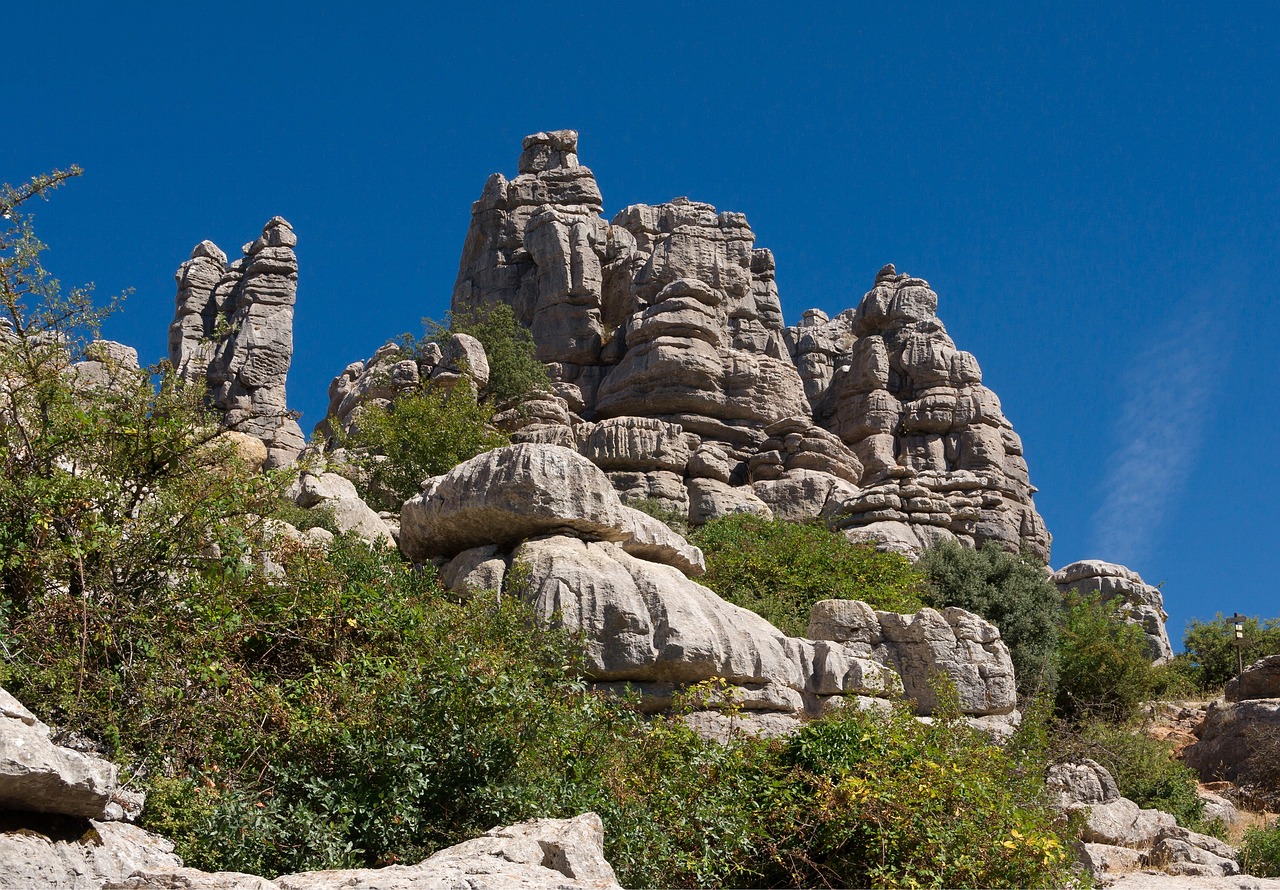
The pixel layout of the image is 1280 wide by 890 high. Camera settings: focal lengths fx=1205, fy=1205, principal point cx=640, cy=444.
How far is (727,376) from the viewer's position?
3881cm

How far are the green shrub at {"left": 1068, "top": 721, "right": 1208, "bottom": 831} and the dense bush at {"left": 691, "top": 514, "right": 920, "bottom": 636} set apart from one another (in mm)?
3599

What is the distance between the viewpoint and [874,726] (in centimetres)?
1048

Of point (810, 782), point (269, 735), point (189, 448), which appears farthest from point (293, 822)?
point (810, 782)

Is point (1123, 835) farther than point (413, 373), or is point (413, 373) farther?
point (413, 373)

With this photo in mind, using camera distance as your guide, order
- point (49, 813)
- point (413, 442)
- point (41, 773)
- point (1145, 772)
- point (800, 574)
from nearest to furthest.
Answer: point (41, 773) → point (49, 813) → point (1145, 772) → point (800, 574) → point (413, 442)

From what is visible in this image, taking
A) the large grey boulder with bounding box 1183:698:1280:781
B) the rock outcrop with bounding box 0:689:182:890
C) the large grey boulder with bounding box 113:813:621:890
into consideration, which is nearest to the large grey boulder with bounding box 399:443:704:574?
the large grey boulder with bounding box 113:813:621:890

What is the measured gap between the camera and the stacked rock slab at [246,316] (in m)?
43.3

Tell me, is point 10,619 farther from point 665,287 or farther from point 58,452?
point 665,287

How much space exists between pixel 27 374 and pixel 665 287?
1248 inches

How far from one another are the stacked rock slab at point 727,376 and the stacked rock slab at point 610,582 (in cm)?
1628

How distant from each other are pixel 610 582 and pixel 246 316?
36.9 meters

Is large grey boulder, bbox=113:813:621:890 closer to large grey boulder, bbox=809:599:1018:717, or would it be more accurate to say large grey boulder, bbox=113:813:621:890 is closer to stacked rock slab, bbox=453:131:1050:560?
large grey boulder, bbox=809:599:1018:717

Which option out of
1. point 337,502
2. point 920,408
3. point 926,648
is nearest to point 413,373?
point 337,502

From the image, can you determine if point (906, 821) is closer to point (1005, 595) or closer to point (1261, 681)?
point (1005, 595)
